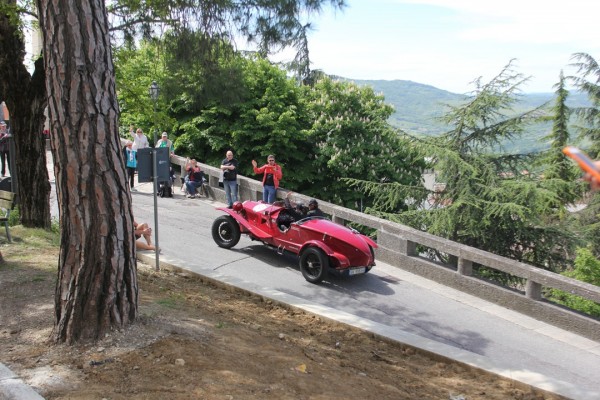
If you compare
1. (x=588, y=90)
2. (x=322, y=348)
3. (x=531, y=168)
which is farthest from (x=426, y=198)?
(x=588, y=90)

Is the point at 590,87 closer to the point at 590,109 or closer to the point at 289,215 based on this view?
the point at 590,109

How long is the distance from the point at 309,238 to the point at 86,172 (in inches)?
223

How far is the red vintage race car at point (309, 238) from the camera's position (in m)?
10.4

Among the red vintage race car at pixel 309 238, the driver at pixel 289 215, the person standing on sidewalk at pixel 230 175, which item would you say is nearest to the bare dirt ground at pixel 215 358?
the red vintage race car at pixel 309 238

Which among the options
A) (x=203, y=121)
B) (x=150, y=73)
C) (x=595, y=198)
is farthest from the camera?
(x=595, y=198)

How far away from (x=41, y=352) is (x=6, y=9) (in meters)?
6.93

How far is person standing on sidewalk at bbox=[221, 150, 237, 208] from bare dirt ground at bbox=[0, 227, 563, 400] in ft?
25.9

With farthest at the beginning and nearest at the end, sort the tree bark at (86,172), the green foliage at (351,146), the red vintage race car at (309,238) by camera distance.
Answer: the green foliage at (351,146) < the red vintage race car at (309,238) < the tree bark at (86,172)

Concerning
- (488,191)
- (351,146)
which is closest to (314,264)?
(488,191)

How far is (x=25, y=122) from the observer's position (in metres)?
11.2

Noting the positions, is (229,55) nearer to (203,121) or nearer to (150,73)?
(150,73)

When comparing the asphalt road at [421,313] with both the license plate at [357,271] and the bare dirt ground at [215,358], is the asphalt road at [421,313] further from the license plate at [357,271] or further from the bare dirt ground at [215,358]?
the bare dirt ground at [215,358]

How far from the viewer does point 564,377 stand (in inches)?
290

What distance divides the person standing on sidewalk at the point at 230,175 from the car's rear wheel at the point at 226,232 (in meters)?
3.87
